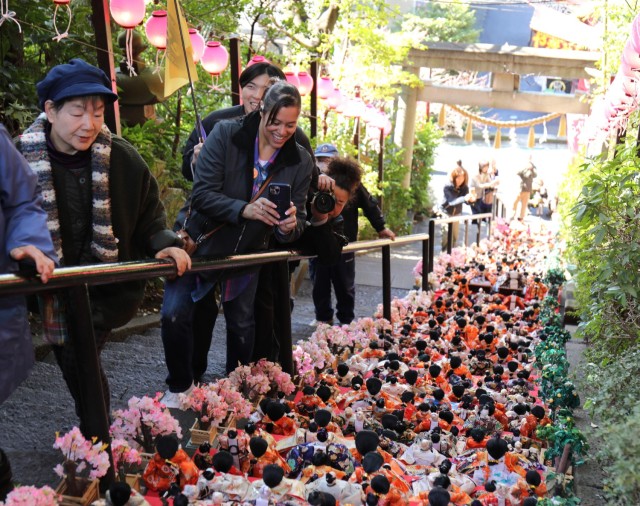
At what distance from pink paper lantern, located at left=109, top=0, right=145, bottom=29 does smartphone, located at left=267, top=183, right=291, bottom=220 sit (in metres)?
3.44

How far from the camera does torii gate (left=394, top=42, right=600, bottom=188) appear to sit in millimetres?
17203

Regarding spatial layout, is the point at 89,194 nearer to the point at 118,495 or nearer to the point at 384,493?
the point at 118,495

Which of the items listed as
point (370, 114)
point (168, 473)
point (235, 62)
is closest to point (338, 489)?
point (168, 473)

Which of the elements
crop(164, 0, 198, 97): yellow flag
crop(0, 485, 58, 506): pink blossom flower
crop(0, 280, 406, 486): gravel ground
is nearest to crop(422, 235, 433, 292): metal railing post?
crop(0, 280, 406, 486): gravel ground

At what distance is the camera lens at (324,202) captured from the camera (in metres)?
4.04

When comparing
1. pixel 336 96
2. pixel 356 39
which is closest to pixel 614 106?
pixel 336 96

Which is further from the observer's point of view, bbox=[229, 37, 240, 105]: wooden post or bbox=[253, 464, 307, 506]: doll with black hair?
bbox=[229, 37, 240, 105]: wooden post

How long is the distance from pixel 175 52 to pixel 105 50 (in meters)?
0.58

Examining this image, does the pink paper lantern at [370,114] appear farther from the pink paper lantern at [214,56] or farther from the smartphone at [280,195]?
the smartphone at [280,195]

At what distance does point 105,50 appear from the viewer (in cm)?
534

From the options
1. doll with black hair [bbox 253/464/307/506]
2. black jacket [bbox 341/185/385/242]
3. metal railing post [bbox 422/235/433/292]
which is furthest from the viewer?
metal railing post [bbox 422/235/433/292]

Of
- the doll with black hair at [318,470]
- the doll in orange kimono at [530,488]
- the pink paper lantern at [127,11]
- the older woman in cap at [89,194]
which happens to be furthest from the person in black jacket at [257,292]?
the pink paper lantern at [127,11]

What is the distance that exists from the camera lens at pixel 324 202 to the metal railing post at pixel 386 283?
1.59m

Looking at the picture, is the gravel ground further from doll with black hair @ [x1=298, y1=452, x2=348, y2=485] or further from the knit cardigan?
doll with black hair @ [x1=298, y1=452, x2=348, y2=485]
